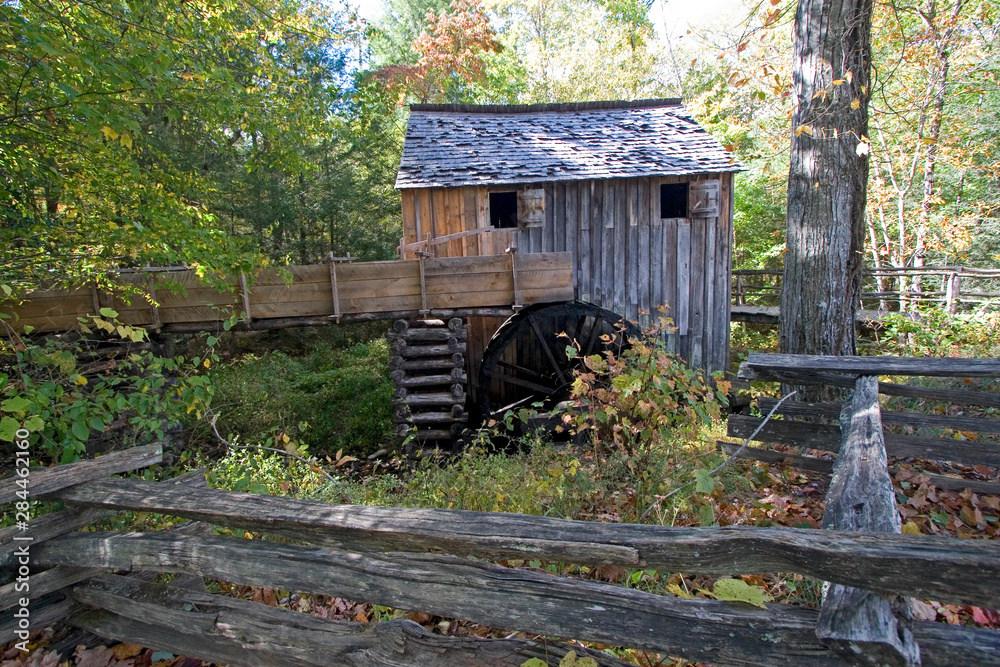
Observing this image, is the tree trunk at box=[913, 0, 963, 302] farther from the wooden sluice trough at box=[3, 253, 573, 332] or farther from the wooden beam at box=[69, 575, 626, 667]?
the wooden beam at box=[69, 575, 626, 667]

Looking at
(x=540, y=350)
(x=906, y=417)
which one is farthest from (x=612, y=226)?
(x=906, y=417)

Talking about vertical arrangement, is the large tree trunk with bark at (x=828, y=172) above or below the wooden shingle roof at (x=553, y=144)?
below

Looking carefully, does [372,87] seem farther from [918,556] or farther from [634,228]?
[918,556]

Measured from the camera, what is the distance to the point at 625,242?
8.98 m

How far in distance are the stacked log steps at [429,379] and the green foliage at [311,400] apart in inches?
66.5

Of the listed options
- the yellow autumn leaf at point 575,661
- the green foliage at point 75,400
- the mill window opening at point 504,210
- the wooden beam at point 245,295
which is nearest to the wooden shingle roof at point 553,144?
the mill window opening at point 504,210

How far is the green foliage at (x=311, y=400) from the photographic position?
9336 mm

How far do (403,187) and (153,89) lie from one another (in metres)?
4.48

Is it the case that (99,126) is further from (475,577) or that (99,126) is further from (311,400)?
(311,400)

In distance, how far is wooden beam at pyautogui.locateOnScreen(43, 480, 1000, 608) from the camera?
4.47 ft

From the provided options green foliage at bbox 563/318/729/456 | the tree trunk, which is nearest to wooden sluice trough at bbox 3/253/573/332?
green foliage at bbox 563/318/729/456

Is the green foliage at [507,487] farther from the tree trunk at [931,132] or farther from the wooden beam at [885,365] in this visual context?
the tree trunk at [931,132]

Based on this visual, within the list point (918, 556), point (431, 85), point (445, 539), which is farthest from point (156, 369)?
point (431, 85)

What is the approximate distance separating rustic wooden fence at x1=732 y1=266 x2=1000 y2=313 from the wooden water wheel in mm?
4147
